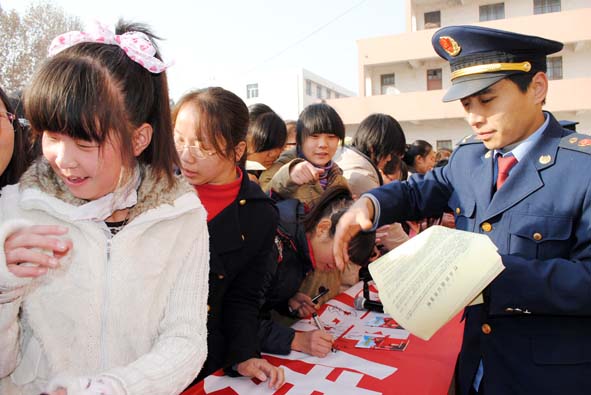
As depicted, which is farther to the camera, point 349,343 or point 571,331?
point 349,343

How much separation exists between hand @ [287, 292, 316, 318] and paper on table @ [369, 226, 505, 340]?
1.01 m

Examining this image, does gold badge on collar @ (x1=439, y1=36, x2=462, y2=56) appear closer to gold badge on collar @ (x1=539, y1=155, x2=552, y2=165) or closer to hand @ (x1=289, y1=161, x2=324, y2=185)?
gold badge on collar @ (x1=539, y1=155, x2=552, y2=165)

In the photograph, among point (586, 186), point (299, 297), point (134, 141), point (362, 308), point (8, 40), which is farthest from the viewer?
point (8, 40)

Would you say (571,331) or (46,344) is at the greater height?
(46,344)

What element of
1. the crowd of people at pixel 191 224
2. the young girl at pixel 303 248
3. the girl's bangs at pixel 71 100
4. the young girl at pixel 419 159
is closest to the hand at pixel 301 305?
the young girl at pixel 303 248

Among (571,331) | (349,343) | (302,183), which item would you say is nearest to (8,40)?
(302,183)

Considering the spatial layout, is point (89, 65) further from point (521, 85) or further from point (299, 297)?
point (299, 297)

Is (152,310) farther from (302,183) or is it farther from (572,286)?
(302,183)

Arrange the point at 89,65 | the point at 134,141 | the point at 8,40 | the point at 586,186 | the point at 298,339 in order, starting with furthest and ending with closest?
the point at 8,40 < the point at 298,339 < the point at 586,186 < the point at 134,141 < the point at 89,65

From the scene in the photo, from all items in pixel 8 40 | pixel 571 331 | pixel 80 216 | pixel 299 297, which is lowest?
pixel 299 297

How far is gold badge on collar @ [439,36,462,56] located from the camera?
4.66ft

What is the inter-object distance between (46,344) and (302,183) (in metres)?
1.55

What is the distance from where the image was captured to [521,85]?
→ 1293mm

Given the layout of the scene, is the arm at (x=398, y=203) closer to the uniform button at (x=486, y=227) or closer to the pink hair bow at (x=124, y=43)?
the uniform button at (x=486, y=227)
